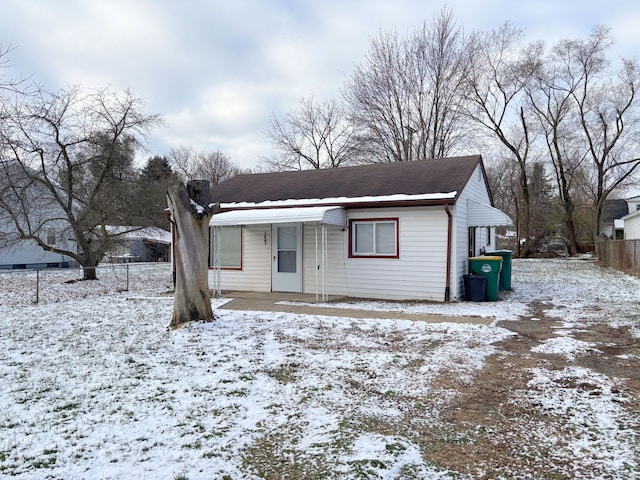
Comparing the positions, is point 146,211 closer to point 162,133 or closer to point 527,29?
point 162,133

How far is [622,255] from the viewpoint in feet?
61.6

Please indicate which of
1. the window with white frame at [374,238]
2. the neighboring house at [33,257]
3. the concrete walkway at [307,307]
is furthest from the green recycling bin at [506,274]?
the neighboring house at [33,257]

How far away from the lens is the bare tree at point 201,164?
45062 millimetres

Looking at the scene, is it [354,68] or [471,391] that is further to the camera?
[354,68]

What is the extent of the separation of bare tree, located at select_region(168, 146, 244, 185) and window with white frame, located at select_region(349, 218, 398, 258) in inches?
1397

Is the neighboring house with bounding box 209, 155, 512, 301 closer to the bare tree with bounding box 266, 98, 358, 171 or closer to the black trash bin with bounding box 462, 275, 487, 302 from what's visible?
the black trash bin with bounding box 462, 275, 487, 302

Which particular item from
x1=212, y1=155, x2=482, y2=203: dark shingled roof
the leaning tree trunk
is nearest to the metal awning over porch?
x1=212, y1=155, x2=482, y2=203: dark shingled roof

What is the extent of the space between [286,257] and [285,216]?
1812 millimetres

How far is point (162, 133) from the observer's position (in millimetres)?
18000

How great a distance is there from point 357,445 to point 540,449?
1.32m

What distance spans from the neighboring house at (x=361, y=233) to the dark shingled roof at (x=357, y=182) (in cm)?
3

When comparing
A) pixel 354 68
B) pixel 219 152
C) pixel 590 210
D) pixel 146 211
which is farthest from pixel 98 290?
pixel 590 210

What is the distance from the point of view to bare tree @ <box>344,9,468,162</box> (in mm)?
27156

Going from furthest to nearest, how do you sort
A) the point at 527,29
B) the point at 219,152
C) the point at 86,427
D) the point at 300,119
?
the point at 219,152 → the point at 300,119 → the point at 527,29 → the point at 86,427
